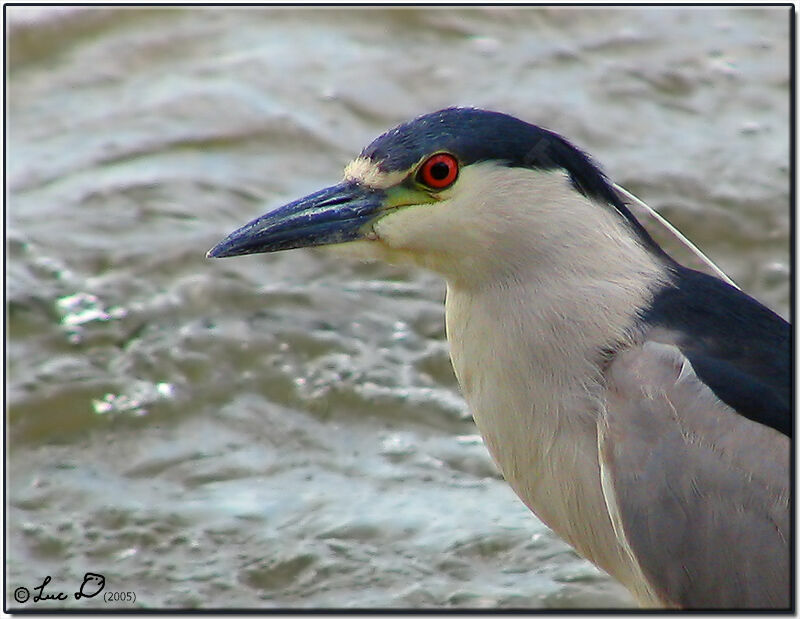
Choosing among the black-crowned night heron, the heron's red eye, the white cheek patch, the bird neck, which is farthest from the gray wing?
the white cheek patch

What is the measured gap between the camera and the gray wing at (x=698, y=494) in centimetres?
356

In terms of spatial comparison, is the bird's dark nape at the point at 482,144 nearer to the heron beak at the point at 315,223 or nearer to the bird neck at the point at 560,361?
the heron beak at the point at 315,223

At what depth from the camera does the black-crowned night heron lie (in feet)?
11.7

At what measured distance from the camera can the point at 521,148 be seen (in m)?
3.71

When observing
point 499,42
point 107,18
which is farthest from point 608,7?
point 107,18

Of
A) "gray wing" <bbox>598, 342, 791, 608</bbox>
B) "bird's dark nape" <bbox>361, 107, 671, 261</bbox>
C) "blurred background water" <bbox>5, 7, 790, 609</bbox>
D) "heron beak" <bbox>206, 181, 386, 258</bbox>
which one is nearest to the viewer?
"gray wing" <bbox>598, 342, 791, 608</bbox>

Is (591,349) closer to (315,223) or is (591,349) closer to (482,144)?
(482,144)

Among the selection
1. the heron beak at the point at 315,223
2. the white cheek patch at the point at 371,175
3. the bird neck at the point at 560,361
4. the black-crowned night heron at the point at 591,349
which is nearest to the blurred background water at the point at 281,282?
the bird neck at the point at 560,361

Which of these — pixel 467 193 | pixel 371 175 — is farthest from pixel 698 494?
pixel 371 175

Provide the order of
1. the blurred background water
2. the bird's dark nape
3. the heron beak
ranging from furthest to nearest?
the blurred background water < the heron beak < the bird's dark nape

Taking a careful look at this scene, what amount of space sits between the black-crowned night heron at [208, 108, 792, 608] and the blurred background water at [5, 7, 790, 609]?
1.17 m

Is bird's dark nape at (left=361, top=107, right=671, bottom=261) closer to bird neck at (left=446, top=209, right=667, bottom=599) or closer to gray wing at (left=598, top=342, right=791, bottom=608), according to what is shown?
bird neck at (left=446, top=209, right=667, bottom=599)

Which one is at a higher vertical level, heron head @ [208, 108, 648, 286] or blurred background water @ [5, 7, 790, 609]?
heron head @ [208, 108, 648, 286]

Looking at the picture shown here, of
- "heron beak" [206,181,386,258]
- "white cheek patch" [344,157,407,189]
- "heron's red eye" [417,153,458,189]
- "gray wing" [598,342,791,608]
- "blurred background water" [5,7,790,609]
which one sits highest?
"heron's red eye" [417,153,458,189]
